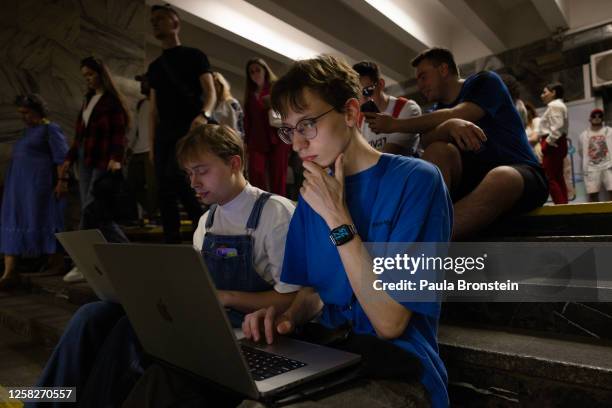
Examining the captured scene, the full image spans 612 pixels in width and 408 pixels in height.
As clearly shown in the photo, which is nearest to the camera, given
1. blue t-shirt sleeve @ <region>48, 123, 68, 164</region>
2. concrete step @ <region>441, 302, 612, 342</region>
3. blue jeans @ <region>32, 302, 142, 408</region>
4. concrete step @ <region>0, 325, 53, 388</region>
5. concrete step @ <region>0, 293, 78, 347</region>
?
blue jeans @ <region>32, 302, 142, 408</region>

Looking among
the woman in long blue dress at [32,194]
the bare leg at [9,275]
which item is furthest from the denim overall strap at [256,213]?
the bare leg at [9,275]

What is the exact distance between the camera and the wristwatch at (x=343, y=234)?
0.81 meters

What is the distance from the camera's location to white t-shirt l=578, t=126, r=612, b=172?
554cm

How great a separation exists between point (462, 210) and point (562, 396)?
0.72 metres

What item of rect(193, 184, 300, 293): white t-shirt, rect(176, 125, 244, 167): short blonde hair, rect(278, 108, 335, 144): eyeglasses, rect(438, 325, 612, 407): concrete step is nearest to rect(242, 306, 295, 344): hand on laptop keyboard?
rect(193, 184, 300, 293): white t-shirt

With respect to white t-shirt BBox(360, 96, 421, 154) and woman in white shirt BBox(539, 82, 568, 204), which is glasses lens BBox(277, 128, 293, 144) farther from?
woman in white shirt BBox(539, 82, 568, 204)

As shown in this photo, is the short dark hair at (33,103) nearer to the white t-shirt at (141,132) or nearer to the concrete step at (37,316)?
the white t-shirt at (141,132)

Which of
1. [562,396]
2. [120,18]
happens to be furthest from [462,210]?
[120,18]

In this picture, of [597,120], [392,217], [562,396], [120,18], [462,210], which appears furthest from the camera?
[597,120]

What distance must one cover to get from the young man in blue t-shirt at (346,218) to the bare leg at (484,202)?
721mm

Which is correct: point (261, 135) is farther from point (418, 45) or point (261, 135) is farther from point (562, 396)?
point (418, 45)

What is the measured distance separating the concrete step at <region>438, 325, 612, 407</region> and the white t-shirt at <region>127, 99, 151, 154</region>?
12.9 feet

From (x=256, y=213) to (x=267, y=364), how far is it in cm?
65

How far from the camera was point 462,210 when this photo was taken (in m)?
1.56
